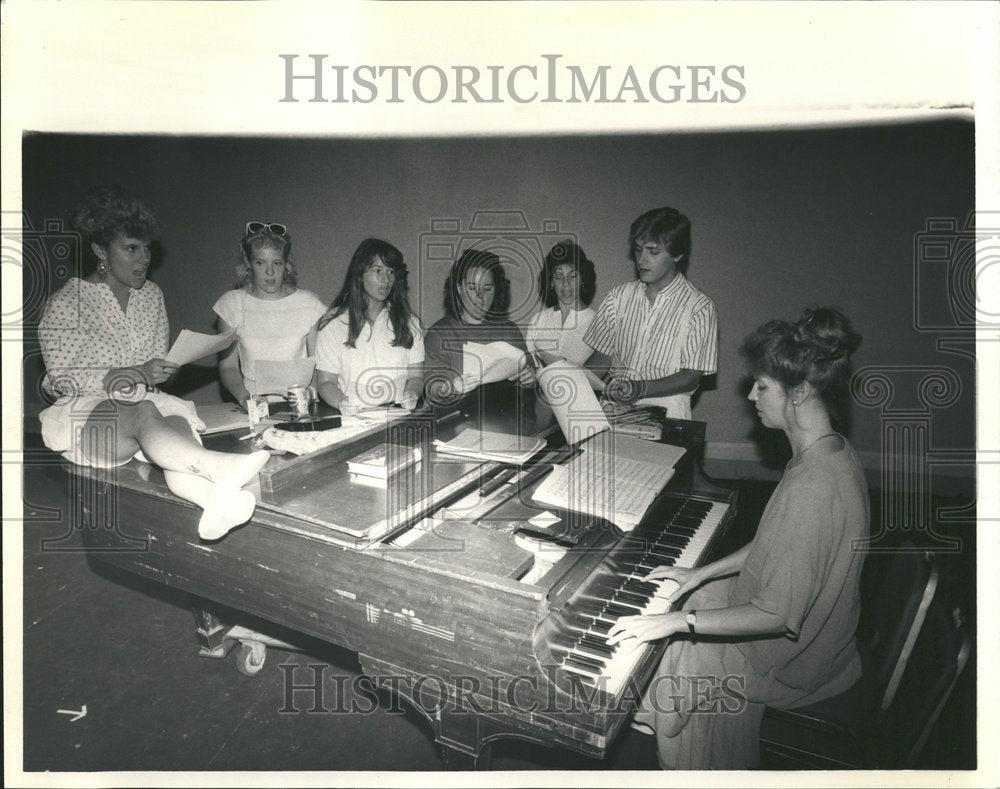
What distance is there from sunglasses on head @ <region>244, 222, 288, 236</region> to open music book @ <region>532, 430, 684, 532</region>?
163cm

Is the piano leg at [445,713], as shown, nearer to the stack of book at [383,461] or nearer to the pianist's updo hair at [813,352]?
the stack of book at [383,461]

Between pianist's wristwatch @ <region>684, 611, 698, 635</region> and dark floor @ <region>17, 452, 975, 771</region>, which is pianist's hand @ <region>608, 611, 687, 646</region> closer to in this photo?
→ pianist's wristwatch @ <region>684, 611, 698, 635</region>

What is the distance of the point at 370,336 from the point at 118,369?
1.01 meters

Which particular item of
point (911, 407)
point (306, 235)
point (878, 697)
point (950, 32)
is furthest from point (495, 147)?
point (911, 407)

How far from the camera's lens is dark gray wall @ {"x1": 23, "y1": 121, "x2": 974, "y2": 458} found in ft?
→ 7.48

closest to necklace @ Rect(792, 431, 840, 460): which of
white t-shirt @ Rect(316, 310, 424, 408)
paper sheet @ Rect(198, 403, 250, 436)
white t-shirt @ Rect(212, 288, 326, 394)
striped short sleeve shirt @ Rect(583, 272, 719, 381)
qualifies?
striped short sleeve shirt @ Rect(583, 272, 719, 381)

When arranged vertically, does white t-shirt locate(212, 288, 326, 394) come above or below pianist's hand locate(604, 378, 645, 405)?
above

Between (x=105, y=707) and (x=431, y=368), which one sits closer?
(x=105, y=707)

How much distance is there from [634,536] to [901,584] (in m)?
0.73

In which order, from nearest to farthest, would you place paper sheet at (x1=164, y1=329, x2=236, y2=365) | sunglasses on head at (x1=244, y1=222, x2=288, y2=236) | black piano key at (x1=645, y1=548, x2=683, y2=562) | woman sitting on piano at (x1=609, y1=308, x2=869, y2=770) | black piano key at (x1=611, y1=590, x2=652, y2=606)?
woman sitting on piano at (x1=609, y1=308, x2=869, y2=770) < black piano key at (x1=611, y1=590, x2=652, y2=606) < black piano key at (x1=645, y1=548, x2=683, y2=562) < paper sheet at (x1=164, y1=329, x2=236, y2=365) < sunglasses on head at (x1=244, y1=222, x2=288, y2=236)

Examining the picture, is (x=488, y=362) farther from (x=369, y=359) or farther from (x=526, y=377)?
(x=369, y=359)

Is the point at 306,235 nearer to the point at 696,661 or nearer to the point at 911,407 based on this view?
the point at 696,661

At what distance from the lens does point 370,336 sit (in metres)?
2.84

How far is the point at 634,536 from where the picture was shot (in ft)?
5.49
